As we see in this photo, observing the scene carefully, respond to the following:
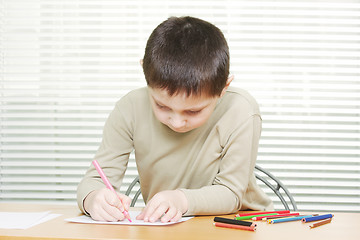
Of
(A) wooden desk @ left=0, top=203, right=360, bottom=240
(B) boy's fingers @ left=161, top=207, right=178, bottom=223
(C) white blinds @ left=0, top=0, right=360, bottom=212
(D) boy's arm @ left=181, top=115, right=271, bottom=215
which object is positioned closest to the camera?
(A) wooden desk @ left=0, top=203, right=360, bottom=240

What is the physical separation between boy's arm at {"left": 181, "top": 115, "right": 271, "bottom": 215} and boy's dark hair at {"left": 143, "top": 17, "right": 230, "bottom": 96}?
0.17m

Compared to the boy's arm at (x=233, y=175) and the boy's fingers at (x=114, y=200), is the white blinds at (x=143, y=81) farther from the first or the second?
the boy's fingers at (x=114, y=200)

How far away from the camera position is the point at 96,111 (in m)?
2.40

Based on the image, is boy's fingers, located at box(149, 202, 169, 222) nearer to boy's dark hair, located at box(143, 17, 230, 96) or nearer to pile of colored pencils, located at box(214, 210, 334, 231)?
pile of colored pencils, located at box(214, 210, 334, 231)

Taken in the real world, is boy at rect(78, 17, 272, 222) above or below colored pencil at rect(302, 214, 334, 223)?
above

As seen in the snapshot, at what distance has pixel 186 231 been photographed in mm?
805

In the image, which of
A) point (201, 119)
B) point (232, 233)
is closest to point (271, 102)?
point (201, 119)

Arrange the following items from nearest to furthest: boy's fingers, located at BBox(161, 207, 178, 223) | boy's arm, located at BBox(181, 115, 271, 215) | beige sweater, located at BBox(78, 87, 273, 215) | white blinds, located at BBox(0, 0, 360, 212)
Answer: boy's fingers, located at BBox(161, 207, 178, 223), boy's arm, located at BBox(181, 115, 271, 215), beige sweater, located at BBox(78, 87, 273, 215), white blinds, located at BBox(0, 0, 360, 212)

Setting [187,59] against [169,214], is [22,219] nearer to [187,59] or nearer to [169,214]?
[169,214]

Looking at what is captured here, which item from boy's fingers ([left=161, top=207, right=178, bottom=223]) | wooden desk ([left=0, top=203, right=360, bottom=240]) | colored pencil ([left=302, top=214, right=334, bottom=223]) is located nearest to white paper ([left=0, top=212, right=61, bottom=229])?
wooden desk ([left=0, top=203, right=360, bottom=240])

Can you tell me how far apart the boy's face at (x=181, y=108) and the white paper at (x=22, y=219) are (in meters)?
0.34

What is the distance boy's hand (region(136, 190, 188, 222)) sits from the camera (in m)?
0.88

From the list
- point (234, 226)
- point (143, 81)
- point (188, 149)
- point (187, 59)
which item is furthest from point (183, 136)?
point (143, 81)

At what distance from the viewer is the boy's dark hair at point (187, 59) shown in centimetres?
94
